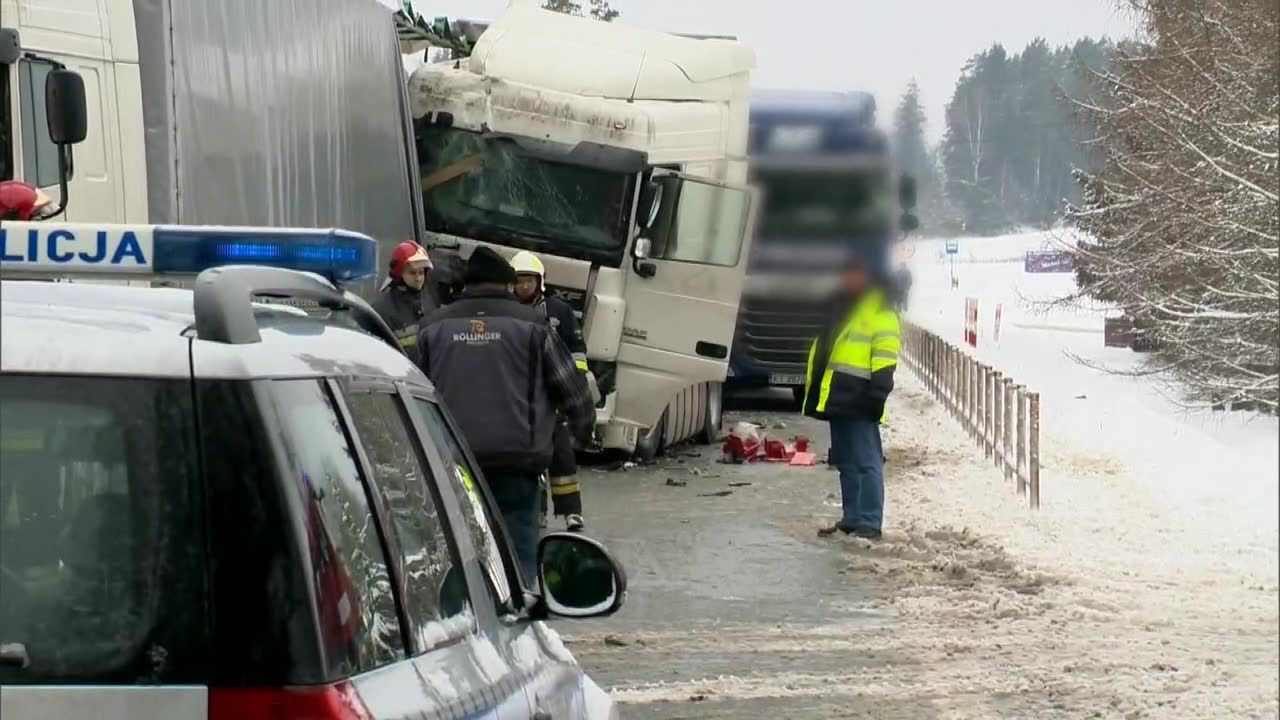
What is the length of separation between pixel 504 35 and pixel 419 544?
1540 centimetres

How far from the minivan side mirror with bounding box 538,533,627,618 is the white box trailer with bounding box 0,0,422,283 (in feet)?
17.4

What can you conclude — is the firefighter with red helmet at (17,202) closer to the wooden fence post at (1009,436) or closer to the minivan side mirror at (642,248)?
the wooden fence post at (1009,436)

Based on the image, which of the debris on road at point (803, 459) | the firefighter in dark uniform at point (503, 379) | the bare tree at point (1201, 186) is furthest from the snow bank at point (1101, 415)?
the firefighter in dark uniform at point (503, 379)

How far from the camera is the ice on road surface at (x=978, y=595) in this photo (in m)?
7.34

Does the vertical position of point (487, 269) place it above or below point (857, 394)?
above

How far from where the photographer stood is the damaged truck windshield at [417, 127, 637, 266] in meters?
17.0

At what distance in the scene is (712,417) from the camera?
2022 cm

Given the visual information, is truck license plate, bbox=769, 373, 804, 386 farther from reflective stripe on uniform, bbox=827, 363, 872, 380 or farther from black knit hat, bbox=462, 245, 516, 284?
black knit hat, bbox=462, 245, 516, 284

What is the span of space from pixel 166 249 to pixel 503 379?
201 inches

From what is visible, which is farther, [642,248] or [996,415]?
[642,248]

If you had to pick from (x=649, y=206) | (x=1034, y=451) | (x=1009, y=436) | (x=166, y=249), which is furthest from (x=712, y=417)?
(x=166, y=249)

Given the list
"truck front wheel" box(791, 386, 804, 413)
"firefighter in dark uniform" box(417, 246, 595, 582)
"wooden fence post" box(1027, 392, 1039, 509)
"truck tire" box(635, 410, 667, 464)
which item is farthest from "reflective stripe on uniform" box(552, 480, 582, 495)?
"truck front wheel" box(791, 386, 804, 413)

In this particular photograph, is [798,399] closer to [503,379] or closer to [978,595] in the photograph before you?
[978,595]

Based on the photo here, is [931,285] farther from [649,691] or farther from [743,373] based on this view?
[649,691]
